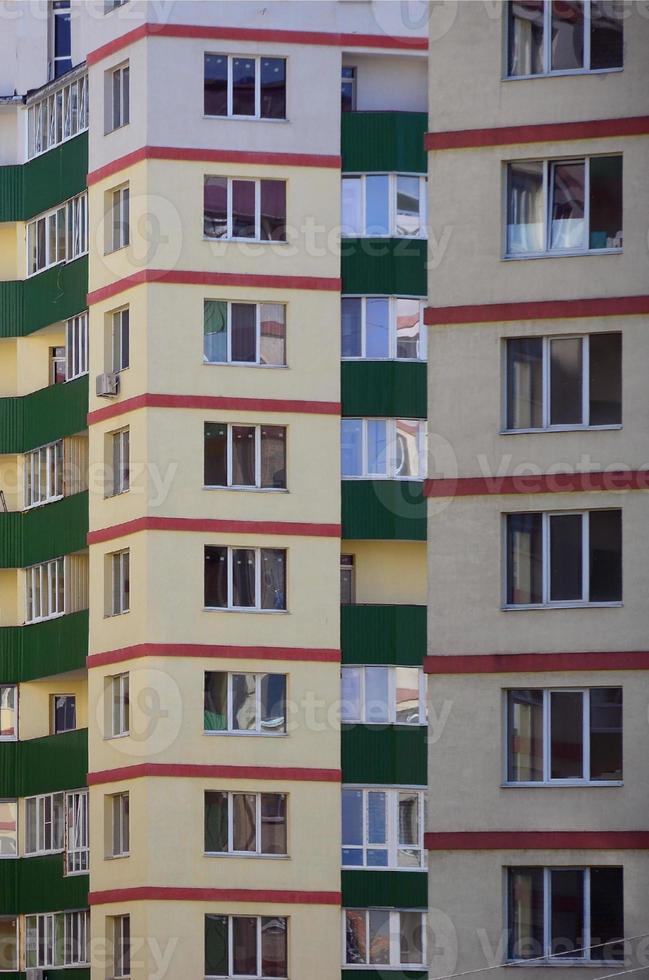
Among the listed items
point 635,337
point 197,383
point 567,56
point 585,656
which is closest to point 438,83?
point 567,56

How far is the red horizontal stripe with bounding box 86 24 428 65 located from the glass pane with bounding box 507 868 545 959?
27.1 m

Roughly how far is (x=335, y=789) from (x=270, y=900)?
284 centimetres

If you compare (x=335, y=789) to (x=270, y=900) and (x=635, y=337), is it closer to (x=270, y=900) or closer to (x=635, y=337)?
(x=270, y=900)

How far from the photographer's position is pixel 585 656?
43.8m

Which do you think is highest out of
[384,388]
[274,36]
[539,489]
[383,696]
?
[274,36]

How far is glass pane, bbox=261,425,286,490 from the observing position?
6450 centimetres

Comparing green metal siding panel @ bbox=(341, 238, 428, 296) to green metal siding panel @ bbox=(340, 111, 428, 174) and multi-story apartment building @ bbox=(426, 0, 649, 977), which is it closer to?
green metal siding panel @ bbox=(340, 111, 428, 174)

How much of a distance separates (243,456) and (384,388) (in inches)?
141

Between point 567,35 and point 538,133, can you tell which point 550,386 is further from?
point 567,35

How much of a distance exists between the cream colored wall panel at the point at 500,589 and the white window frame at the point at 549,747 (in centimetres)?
66

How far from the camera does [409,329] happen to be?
213ft

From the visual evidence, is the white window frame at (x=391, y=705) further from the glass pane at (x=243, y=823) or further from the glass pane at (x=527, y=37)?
the glass pane at (x=527, y=37)

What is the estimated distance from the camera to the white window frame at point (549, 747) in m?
43.4

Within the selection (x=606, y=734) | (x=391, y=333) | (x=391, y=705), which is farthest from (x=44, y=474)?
(x=606, y=734)
